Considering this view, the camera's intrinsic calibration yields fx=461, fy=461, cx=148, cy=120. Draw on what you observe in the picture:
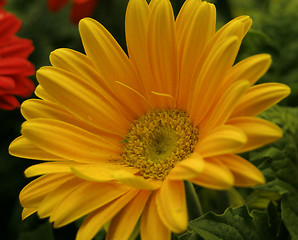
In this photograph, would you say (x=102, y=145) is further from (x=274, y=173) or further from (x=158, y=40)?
(x=274, y=173)

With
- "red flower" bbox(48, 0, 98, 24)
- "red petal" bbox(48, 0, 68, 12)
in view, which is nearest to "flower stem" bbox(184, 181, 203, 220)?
"red flower" bbox(48, 0, 98, 24)

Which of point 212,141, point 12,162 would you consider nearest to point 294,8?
point 212,141

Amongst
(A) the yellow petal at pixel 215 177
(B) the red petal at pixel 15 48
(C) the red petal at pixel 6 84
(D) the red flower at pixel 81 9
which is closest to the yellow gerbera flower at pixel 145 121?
(A) the yellow petal at pixel 215 177

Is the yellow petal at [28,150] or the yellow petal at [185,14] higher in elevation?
the yellow petal at [185,14]

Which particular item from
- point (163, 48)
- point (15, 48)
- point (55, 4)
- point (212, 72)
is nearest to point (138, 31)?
point (163, 48)

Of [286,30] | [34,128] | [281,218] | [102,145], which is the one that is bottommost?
[281,218]

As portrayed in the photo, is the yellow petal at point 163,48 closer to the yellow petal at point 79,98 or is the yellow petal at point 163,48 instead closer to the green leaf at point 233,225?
the yellow petal at point 79,98

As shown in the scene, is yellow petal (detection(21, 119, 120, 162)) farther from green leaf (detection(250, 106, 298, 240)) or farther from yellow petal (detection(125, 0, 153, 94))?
green leaf (detection(250, 106, 298, 240))
